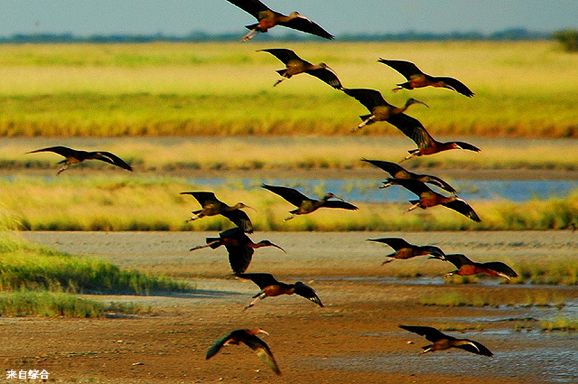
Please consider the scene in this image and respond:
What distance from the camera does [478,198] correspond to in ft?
94.7

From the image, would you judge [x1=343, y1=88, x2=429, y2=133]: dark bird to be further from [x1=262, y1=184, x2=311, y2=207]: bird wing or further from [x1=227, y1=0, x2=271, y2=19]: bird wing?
[x1=227, y1=0, x2=271, y2=19]: bird wing

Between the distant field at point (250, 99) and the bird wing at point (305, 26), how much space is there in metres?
33.3

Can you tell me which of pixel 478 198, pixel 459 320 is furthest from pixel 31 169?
pixel 459 320

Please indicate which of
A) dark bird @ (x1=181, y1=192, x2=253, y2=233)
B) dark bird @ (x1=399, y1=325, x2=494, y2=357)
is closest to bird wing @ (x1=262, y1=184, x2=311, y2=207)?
dark bird @ (x1=181, y1=192, x2=253, y2=233)

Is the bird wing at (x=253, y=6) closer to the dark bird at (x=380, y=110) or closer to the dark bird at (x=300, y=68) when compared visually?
the dark bird at (x=300, y=68)

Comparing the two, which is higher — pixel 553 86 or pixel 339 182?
pixel 553 86

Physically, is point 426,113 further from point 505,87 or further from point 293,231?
point 293,231

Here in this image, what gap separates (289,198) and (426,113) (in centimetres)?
3992

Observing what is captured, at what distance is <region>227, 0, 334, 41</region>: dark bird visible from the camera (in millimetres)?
9984

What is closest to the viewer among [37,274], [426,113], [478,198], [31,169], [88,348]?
[88,348]

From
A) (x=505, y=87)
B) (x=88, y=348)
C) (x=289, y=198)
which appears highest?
(x=505, y=87)

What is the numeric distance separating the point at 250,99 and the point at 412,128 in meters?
49.7

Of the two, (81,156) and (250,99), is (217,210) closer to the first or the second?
(81,156)

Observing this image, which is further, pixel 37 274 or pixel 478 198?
pixel 478 198
